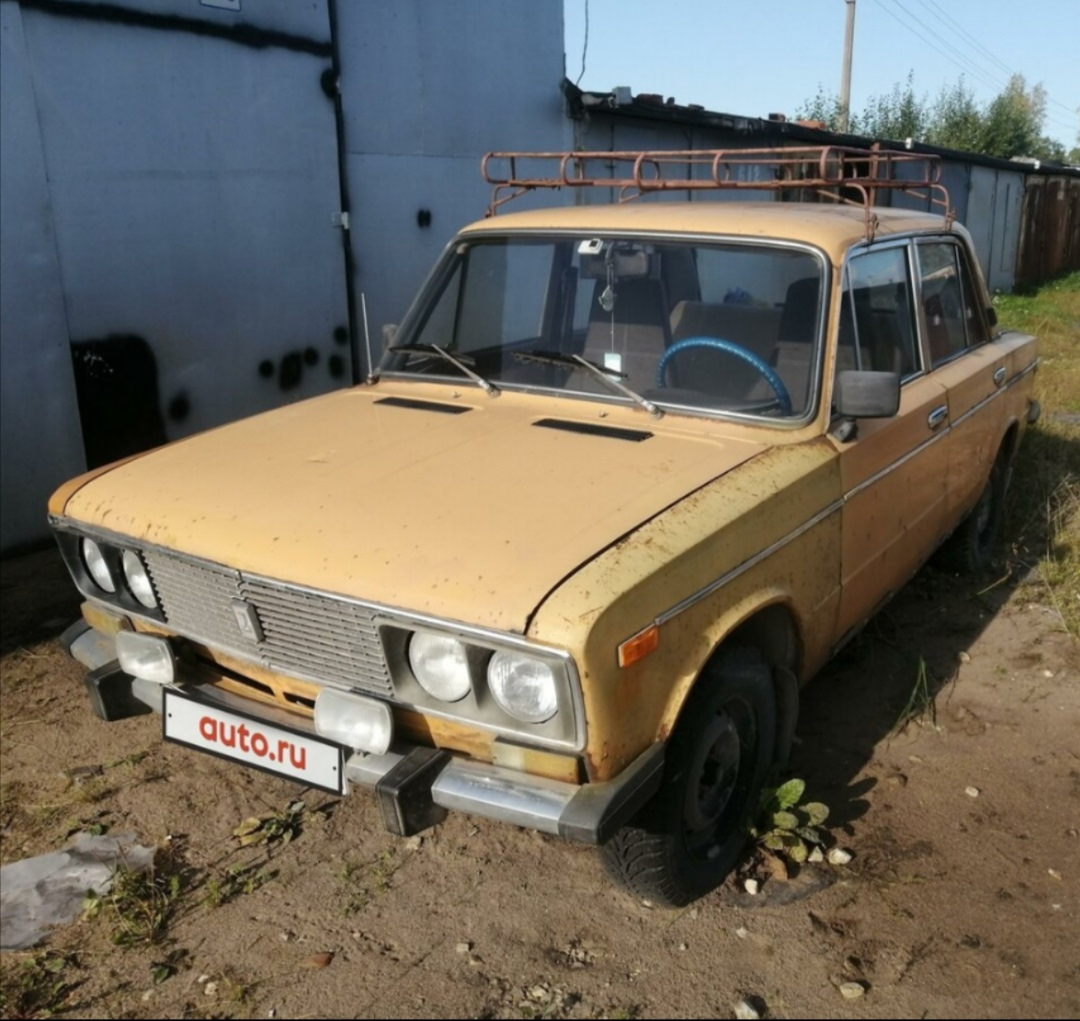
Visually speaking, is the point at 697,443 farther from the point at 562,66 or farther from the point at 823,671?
the point at 562,66

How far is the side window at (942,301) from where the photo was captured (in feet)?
14.2

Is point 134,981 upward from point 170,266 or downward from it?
downward

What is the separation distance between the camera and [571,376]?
362 centimetres

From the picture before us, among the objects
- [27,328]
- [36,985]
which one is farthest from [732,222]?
[27,328]

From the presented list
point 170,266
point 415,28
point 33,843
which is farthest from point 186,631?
point 415,28

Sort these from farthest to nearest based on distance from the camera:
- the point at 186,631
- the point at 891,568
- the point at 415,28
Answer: the point at 415,28
the point at 891,568
the point at 186,631

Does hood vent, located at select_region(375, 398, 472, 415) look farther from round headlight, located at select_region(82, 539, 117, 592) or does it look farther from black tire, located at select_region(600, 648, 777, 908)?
black tire, located at select_region(600, 648, 777, 908)

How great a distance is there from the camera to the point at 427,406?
3.71m

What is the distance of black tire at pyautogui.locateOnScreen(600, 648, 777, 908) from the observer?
2.71 metres

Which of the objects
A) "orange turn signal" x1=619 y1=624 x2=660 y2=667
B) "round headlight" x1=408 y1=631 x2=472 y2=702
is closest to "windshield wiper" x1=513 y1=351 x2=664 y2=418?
"orange turn signal" x1=619 y1=624 x2=660 y2=667

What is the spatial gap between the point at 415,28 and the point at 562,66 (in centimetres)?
198

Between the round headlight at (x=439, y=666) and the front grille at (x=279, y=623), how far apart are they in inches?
3.3

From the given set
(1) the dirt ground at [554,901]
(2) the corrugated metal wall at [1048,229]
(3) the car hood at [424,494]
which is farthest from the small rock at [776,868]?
(2) the corrugated metal wall at [1048,229]

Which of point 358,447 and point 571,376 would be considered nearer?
point 358,447
